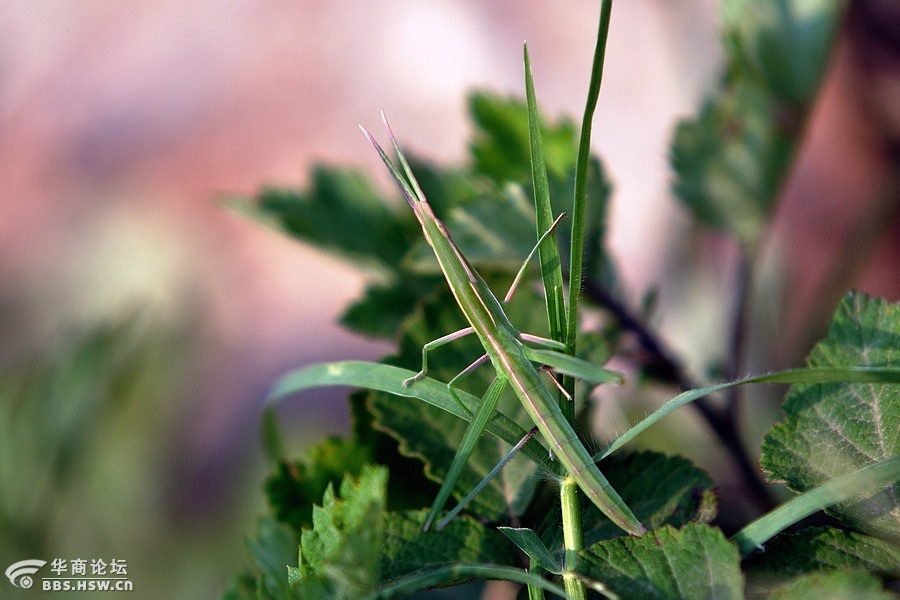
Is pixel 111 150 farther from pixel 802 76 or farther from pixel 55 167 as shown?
pixel 802 76

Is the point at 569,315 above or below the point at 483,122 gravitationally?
below

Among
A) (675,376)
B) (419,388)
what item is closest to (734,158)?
(675,376)

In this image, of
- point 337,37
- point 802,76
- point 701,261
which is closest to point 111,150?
point 337,37

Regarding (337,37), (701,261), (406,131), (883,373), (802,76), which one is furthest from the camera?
(337,37)

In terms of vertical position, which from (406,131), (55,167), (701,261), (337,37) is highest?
(337,37)

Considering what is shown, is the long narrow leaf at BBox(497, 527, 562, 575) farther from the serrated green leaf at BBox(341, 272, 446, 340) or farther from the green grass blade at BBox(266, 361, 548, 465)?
the serrated green leaf at BBox(341, 272, 446, 340)

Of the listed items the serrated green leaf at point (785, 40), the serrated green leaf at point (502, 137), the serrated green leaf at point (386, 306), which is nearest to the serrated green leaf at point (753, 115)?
the serrated green leaf at point (785, 40)
